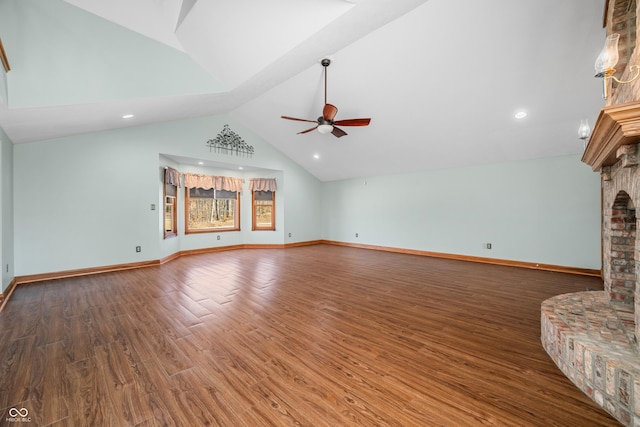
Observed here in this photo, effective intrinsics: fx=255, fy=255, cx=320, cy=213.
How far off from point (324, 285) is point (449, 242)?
3727 mm

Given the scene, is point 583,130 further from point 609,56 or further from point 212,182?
point 212,182

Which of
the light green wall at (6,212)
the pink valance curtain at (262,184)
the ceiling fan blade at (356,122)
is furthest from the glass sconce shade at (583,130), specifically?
the light green wall at (6,212)

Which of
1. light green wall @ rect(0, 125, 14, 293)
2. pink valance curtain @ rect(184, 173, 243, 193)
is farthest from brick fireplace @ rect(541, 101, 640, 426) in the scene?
pink valance curtain @ rect(184, 173, 243, 193)

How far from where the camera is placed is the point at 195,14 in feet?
9.45

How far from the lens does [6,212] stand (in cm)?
358

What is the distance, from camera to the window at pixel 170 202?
575 centimetres

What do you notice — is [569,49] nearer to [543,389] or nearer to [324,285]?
[543,389]

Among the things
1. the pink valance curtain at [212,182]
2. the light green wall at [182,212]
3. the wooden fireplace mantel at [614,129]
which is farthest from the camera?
the pink valance curtain at [212,182]

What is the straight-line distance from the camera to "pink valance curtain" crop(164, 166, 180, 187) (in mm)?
5673

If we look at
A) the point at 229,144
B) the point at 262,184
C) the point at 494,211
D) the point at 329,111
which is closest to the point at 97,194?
the point at 229,144

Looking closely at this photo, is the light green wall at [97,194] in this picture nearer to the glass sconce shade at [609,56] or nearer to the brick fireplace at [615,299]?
A: the brick fireplace at [615,299]

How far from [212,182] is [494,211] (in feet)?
22.9

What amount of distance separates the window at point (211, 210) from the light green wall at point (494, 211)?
382 cm

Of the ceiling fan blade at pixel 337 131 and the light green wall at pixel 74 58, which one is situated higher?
the light green wall at pixel 74 58
